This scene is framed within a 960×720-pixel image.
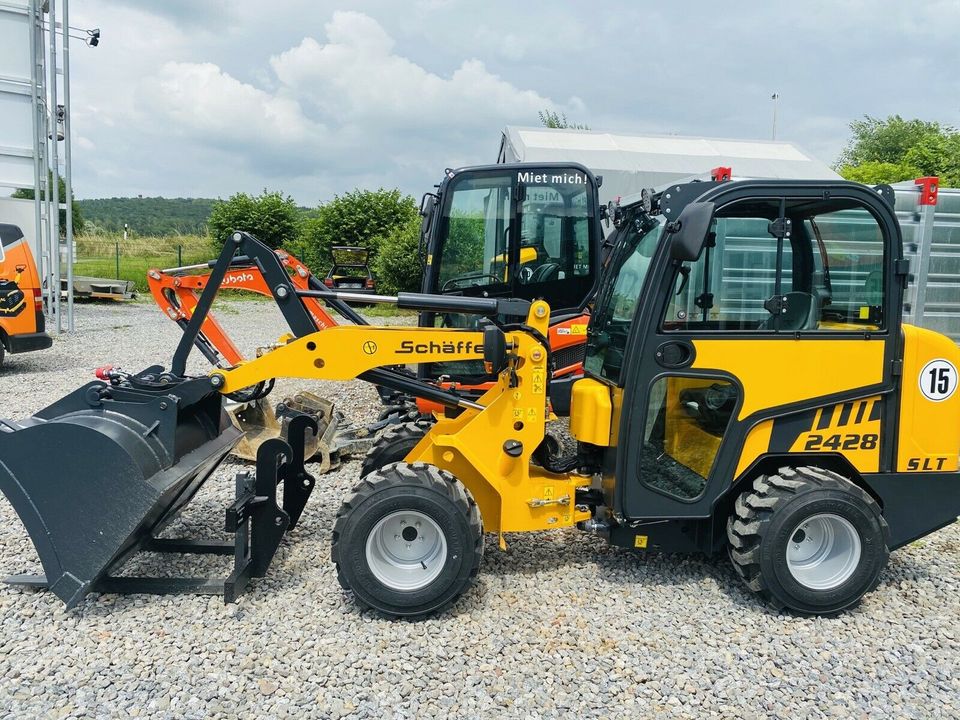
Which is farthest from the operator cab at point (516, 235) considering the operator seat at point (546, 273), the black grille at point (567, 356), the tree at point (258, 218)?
the tree at point (258, 218)

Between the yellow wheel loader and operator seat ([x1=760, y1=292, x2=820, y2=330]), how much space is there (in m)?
0.01

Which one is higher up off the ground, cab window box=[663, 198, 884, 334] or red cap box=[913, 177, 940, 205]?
red cap box=[913, 177, 940, 205]

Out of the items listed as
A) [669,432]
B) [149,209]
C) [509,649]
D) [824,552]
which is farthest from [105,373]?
[149,209]

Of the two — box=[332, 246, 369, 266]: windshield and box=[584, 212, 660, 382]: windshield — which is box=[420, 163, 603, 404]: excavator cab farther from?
box=[332, 246, 369, 266]: windshield

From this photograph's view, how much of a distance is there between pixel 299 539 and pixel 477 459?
145cm

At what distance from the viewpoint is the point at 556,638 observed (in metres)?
3.55

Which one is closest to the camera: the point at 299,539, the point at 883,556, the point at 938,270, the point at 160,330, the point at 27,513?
the point at 27,513

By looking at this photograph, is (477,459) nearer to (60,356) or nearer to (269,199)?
(60,356)

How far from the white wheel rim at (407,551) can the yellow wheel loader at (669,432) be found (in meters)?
0.01

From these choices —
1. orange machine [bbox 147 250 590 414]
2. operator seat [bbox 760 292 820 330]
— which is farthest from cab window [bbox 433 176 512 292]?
operator seat [bbox 760 292 820 330]

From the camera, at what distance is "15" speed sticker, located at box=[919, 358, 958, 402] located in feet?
12.3

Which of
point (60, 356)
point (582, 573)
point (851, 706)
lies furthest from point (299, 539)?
point (60, 356)

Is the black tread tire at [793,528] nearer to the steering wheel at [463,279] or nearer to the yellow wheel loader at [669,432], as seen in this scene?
the yellow wheel loader at [669,432]

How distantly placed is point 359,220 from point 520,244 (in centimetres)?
1977
